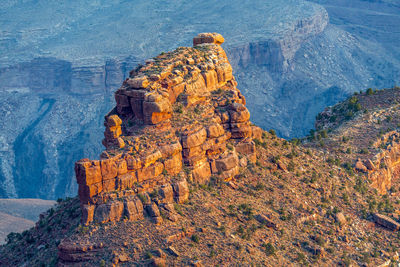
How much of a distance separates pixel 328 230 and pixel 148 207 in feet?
51.5

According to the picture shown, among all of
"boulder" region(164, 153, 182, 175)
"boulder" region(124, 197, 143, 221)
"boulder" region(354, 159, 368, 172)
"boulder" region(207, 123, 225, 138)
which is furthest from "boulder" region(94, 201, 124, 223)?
"boulder" region(354, 159, 368, 172)

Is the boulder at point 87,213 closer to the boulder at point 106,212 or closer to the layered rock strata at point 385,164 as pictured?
the boulder at point 106,212

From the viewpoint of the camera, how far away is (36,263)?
48531 millimetres

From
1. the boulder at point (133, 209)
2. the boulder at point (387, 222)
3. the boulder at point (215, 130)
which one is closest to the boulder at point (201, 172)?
the boulder at point (215, 130)

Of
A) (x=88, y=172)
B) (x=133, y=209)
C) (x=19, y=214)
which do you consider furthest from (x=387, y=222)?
(x=19, y=214)

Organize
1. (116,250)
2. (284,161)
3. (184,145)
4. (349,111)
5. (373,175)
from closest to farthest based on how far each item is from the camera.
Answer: (116,250)
(184,145)
(284,161)
(373,175)
(349,111)

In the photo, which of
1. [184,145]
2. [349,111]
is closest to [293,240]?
[184,145]

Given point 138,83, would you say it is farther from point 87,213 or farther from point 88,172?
point 87,213

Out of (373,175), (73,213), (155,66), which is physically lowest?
(373,175)

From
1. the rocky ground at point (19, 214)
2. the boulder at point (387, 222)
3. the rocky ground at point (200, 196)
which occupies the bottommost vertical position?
the rocky ground at point (19, 214)

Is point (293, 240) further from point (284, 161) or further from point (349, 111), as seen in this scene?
point (349, 111)

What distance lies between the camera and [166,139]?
50.3 metres

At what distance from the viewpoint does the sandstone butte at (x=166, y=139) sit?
46469 millimetres

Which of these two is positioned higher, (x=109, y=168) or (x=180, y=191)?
(x=109, y=168)
